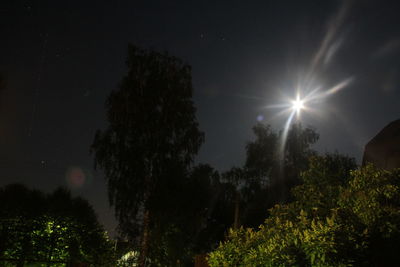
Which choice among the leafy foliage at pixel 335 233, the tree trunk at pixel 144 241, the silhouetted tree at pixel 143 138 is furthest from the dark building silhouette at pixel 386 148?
the leafy foliage at pixel 335 233

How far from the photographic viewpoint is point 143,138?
Answer: 23.3 metres

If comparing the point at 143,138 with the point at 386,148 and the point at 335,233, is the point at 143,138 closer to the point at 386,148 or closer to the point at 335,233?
the point at 386,148

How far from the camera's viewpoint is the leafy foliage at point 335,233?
505cm

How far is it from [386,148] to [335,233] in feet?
57.9

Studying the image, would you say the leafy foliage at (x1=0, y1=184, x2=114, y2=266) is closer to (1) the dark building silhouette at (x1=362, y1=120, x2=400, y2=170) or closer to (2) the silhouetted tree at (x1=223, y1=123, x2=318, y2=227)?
(1) the dark building silhouette at (x1=362, y1=120, x2=400, y2=170)

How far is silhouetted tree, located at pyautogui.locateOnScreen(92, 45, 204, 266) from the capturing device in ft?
74.9

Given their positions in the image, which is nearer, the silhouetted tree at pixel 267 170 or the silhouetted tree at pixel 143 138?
the silhouetted tree at pixel 143 138

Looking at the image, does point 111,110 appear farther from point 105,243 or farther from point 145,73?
point 105,243

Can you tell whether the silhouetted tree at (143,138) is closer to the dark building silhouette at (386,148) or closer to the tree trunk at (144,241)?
the tree trunk at (144,241)

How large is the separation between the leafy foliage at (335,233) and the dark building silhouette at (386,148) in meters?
12.9

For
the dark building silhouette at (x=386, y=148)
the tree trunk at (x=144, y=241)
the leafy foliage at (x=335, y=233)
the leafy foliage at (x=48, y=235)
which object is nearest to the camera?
the leafy foliage at (x=335, y=233)

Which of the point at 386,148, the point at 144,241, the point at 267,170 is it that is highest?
the point at 267,170

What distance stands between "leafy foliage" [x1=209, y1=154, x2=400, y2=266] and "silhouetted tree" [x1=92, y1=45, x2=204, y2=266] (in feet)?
47.9

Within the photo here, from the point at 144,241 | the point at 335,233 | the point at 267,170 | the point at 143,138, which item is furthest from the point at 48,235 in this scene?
the point at 267,170
